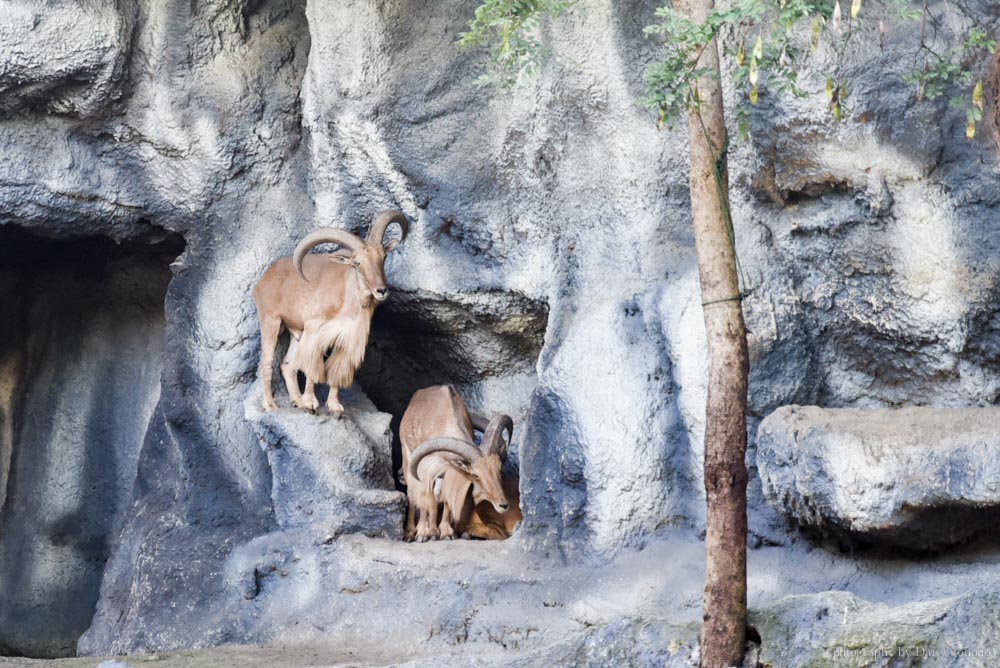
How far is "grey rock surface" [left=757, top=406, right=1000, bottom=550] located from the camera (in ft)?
20.1

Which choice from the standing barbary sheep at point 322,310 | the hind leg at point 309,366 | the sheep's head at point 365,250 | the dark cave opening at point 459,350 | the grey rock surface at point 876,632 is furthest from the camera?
the dark cave opening at point 459,350

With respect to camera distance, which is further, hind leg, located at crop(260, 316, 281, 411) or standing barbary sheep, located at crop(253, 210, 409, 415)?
hind leg, located at crop(260, 316, 281, 411)

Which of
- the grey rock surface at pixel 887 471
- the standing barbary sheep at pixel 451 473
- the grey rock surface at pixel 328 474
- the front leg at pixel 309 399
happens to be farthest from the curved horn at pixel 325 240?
the grey rock surface at pixel 887 471

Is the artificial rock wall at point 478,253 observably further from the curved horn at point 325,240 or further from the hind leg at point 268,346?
the curved horn at point 325,240

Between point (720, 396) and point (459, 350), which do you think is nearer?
point (720, 396)

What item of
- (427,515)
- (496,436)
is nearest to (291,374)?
(427,515)

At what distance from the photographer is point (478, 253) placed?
854 centimetres

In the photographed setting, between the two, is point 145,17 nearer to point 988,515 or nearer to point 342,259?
point 342,259

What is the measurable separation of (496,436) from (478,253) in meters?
1.08

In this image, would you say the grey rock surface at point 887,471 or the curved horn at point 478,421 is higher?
the curved horn at point 478,421

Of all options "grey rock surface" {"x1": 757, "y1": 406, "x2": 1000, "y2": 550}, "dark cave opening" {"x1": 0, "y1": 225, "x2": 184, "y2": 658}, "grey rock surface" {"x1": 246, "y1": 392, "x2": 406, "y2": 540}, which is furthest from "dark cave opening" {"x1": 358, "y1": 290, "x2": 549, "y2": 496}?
"grey rock surface" {"x1": 757, "y1": 406, "x2": 1000, "y2": 550}

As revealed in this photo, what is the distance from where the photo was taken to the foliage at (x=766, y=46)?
17.8ft

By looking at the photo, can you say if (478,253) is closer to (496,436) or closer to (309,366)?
(496,436)

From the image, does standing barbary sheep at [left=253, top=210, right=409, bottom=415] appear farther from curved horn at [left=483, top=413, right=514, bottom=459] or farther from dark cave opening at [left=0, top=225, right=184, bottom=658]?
dark cave opening at [left=0, top=225, right=184, bottom=658]
